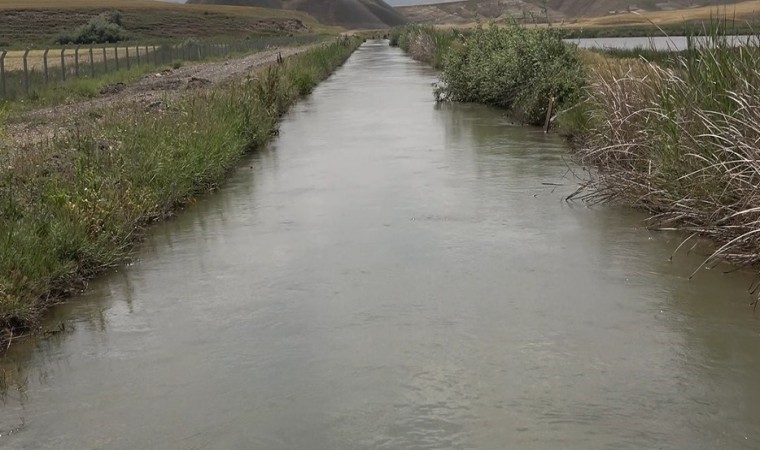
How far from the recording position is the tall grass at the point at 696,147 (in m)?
7.16

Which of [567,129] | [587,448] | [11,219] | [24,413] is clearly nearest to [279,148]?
[567,129]

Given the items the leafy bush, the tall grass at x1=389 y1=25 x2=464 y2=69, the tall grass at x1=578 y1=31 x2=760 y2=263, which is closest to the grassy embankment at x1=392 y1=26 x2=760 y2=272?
the tall grass at x1=578 y1=31 x2=760 y2=263

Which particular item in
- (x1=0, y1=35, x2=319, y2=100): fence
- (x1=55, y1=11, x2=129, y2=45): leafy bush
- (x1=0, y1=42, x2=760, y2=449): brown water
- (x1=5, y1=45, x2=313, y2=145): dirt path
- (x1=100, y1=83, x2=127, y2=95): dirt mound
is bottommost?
(x1=0, y1=42, x2=760, y2=449): brown water

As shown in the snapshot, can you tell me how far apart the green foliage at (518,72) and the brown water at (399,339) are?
6220mm

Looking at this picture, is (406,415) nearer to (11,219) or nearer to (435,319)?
(435,319)

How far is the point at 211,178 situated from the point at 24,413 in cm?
648

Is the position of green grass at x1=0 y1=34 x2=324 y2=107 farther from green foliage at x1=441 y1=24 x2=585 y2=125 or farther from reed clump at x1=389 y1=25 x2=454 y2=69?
reed clump at x1=389 y1=25 x2=454 y2=69

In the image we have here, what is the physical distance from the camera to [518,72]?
1844 cm

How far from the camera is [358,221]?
9297 mm

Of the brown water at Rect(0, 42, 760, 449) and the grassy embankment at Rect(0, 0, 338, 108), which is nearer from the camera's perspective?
the brown water at Rect(0, 42, 760, 449)

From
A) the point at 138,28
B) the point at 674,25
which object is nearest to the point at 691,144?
the point at 674,25

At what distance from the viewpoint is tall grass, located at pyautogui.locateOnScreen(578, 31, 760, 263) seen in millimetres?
7160

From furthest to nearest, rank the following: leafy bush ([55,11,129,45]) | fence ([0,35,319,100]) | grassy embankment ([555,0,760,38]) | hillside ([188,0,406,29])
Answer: hillside ([188,0,406,29]), leafy bush ([55,11,129,45]), fence ([0,35,319,100]), grassy embankment ([555,0,760,38])

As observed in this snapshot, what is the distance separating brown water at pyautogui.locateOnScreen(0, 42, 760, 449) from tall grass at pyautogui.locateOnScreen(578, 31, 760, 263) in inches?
13.4
